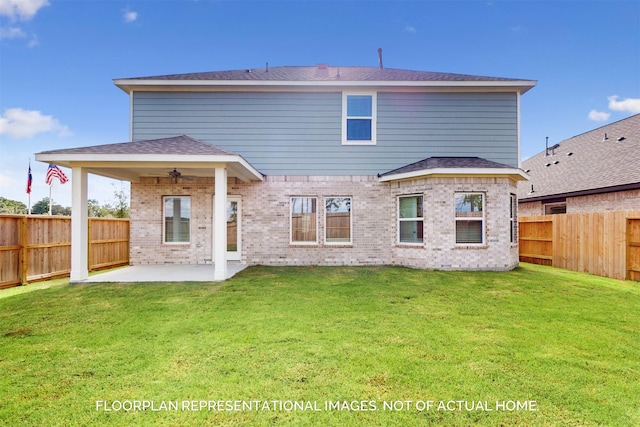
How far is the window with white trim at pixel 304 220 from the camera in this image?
10.2m

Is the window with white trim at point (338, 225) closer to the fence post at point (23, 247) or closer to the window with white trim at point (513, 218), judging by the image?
the window with white trim at point (513, 218)

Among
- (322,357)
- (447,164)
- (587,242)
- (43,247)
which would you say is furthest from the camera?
(447,164)

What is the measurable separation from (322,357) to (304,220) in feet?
23.2

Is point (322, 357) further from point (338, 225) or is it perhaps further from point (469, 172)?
point (469, 172)

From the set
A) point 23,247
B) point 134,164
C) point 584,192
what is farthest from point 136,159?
point 584,192

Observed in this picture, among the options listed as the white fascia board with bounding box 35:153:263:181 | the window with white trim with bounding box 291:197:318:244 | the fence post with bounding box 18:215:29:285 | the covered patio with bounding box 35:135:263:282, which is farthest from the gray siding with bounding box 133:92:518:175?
the fence post with bounding box 18:215:29:285

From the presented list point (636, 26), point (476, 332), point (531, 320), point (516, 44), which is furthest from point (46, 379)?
point (636, 26)

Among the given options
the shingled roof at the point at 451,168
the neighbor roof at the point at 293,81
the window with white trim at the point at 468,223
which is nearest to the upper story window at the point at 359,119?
the neighbor roof at the point at 293,81

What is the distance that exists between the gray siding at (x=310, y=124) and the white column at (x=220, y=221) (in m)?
2.85

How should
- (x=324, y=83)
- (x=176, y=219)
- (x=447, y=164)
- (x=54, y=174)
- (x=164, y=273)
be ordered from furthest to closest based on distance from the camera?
1. (x=54, y=174)
2. (x=176, y=219)
3. (x=324, y=83)
4. (x=447, y=164)
5. (x=164, y=273)

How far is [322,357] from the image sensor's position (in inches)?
130

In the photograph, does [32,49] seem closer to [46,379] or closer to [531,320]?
[46,379]

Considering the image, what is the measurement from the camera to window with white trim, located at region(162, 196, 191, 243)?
10203mm

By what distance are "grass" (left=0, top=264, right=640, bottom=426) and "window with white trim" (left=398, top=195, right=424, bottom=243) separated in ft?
11.6
